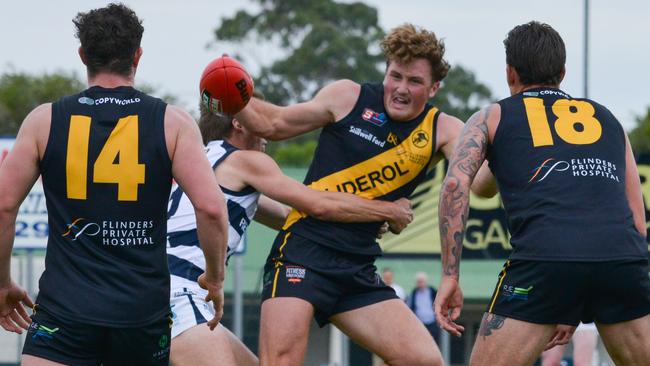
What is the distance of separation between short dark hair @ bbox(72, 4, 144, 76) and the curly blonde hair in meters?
2.04

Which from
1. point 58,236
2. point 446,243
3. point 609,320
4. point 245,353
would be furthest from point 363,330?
point 58,236

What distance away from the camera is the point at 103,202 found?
5598 mm

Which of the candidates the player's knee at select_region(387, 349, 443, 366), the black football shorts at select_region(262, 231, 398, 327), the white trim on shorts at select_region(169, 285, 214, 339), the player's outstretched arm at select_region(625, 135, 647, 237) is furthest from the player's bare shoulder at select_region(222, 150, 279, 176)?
the player's outstretched arm at select_region(625, 135, 647, 237)

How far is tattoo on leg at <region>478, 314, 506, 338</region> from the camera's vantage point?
6.11 metres

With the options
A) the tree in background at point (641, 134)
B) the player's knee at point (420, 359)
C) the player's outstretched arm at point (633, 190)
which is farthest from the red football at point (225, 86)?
the tree in background at point (641, 134)

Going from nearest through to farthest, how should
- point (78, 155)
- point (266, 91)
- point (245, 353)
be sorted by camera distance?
point (78, 155), point (245, 353), point (266, 91)

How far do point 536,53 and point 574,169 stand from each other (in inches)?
26.0

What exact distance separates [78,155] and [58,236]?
0.40m

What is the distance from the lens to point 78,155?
219 inches

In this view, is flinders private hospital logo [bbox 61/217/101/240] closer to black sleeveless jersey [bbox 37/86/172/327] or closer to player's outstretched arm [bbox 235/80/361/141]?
black sleeveless jersey [bbox 37/86/172/327]

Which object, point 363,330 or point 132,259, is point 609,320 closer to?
point 363,330

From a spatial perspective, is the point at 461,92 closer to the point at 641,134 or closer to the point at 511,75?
the point at 641,134

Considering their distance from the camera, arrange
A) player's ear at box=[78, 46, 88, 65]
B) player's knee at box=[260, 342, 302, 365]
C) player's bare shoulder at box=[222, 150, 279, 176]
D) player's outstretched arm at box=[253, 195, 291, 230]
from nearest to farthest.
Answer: player's ear at box=[78, 46, 88, 65] → player's knee at box=[260, 342, 302, 365] → player's bare shoulder at box=[222, 150, 279, 176] → player's outstretched arm at box=[253, 195, 291, 230]

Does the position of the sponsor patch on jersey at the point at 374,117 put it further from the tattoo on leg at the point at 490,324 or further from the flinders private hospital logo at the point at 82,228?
the flinders private hospital logo at the point at 82,228
